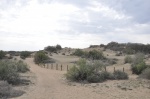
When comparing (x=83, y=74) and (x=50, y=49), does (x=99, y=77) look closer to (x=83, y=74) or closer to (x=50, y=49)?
(x=83, y=74)

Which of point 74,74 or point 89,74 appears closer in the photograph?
point 89,74

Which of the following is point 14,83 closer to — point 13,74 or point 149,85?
point 13,74

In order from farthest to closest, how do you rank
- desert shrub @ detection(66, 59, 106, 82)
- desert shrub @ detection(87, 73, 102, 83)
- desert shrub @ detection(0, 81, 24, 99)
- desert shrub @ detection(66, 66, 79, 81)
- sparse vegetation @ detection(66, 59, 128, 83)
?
desert shrub @ detection(66, 66, 79, 81), sparse vegetation @ detection(66, 59, 128, 83), desert shrub @ detection(66, 59, 106, 82), desert shrub @ detection(87, 73, 102, 83), desert shrub @ detection(0, 81, 24, 99)

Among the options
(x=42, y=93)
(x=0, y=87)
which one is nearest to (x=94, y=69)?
(x=42, y=93)

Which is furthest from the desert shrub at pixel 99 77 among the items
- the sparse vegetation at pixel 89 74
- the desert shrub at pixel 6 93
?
the desert shrub at pixel 6 93

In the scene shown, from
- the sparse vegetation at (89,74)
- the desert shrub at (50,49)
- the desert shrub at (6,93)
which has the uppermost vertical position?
the desert shrub at (50,49)

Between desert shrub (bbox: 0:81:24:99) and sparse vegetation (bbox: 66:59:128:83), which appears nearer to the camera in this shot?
desert shrub (bbox: 0:81:24:99)

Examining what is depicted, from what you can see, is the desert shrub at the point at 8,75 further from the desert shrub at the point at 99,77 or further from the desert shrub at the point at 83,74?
the desert shrub at the point at 99,77

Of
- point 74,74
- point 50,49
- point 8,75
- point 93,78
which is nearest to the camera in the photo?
point 8,75

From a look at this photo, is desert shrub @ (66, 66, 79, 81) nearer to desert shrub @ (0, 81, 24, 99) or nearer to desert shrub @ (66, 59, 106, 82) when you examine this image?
desert shrub @ (66, 59, 106, 82)

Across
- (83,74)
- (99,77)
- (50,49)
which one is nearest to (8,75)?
(83,74)

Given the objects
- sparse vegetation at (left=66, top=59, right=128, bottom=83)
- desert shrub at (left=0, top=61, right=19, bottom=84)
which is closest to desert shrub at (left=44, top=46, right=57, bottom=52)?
sparse vegetation at (left=66, top=59, right=128, bottom=83)

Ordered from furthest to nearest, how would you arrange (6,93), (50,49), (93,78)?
(50,49)
(93,78)
(6,93)

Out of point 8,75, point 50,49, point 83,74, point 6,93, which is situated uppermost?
point 50,49
